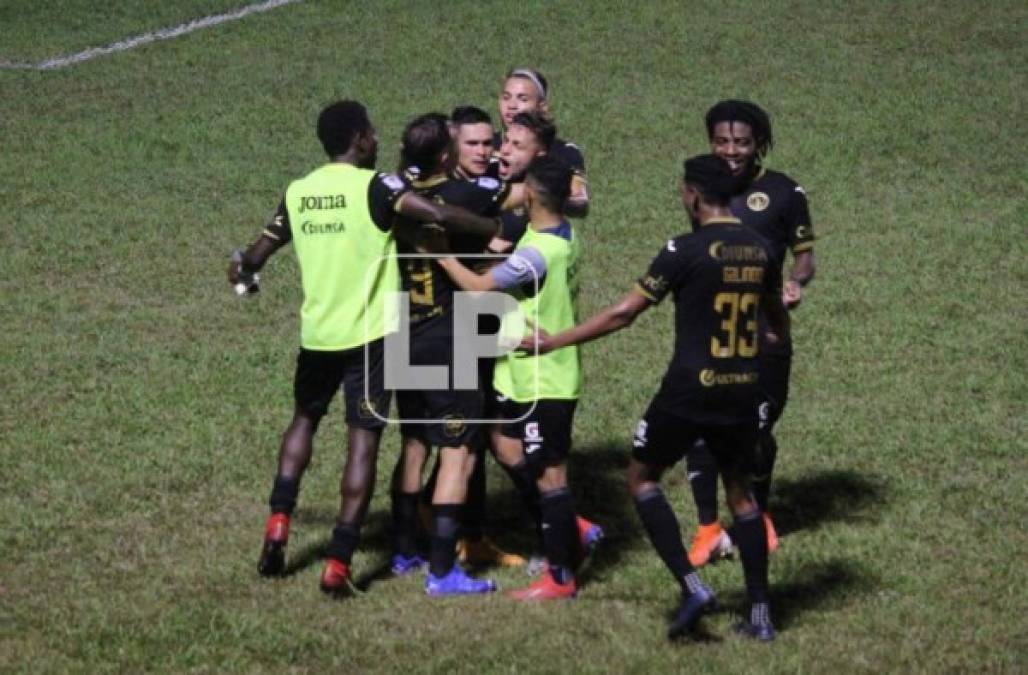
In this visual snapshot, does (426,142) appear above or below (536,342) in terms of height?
above

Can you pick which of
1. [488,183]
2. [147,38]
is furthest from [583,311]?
[147,38]

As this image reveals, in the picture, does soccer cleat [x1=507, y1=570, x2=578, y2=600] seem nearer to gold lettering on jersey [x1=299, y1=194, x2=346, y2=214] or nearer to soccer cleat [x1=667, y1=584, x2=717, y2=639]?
soccer cleat [x1=667, y1=584, x2=717, y2=639]

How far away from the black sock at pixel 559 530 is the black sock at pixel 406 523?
3.14 feet

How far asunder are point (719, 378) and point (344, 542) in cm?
242

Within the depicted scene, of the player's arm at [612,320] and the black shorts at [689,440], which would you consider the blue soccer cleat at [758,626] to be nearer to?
the black shorts at [689,440]

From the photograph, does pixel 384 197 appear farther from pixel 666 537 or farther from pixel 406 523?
pixel 666 537

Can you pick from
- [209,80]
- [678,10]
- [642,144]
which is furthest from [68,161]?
[678,10]

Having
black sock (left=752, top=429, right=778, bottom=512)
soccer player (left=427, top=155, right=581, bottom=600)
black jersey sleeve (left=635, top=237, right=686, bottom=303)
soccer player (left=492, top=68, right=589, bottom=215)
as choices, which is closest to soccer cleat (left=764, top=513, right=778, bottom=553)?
black sock (left=752, top=429, right=778, bottom=512)

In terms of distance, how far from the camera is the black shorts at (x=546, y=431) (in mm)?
10641

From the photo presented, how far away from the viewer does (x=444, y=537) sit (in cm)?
1074

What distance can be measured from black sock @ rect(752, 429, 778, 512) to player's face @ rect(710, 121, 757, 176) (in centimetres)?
175

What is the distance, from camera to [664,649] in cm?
967

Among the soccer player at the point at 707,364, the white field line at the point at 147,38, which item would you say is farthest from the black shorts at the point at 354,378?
the white field line at the point at 147,38

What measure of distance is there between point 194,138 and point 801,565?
14.9 meters
